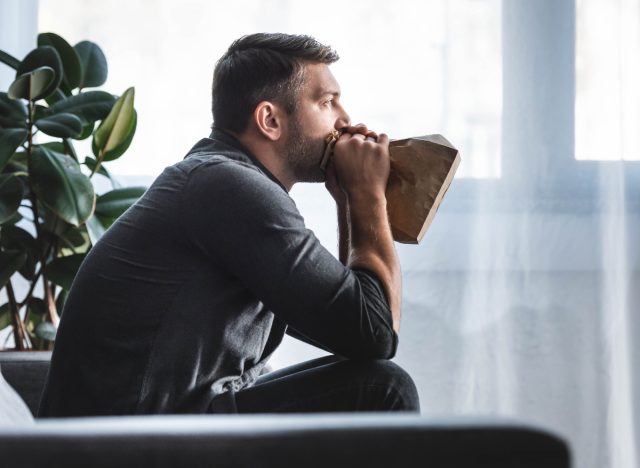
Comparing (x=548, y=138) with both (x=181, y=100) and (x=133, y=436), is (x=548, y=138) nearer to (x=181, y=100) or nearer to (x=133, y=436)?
(x=181, y=100)

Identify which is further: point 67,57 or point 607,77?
point 607,77

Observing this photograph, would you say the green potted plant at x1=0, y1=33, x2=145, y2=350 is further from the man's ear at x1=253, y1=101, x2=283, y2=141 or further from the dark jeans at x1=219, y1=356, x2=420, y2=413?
the dark jeans at x1=219, y1=356, x2=420, y2=413

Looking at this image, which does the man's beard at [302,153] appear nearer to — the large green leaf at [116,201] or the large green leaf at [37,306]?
the large green leaf at [116,201]

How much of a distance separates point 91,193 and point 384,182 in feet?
2.28

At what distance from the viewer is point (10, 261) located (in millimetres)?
1913

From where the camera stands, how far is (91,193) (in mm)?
1849

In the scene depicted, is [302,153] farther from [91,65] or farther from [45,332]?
[91,65]

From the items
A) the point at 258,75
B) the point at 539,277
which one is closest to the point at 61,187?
the point at 258,75

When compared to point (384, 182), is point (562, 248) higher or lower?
lower

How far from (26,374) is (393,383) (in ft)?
2.70

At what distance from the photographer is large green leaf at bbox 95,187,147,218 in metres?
1.98

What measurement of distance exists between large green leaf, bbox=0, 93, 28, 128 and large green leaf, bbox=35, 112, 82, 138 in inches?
2.1

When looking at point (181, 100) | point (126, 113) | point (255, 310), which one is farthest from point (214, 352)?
point (181, 100)

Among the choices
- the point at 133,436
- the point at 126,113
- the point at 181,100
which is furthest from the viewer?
the point at 181,100
